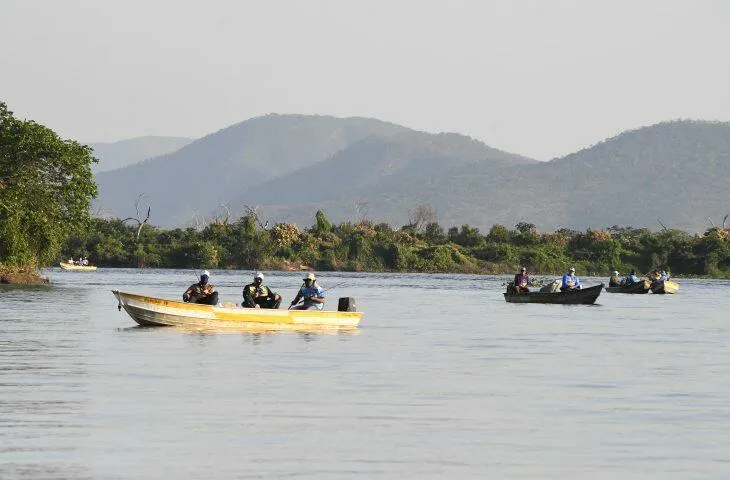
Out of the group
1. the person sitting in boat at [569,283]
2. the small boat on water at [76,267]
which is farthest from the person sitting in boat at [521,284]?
the small boat on water at [76,267]

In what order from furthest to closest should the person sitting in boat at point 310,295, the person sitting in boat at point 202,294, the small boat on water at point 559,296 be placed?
the small boat on water at point 559,296, the person sitting in boat at point 310,295, the person sitting in boat at point 202,294

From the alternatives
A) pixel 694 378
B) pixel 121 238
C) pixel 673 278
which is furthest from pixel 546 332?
pixel 121 238

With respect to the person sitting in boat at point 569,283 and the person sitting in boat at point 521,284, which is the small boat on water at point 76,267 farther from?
the person sitting in boat at point 569,283

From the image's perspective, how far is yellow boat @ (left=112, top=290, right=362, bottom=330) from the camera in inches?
1610

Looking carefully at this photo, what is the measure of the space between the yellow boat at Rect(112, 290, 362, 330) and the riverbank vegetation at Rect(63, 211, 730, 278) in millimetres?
111471

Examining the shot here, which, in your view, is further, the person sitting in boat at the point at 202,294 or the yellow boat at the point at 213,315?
the person sitting in boat at the point at 202,294

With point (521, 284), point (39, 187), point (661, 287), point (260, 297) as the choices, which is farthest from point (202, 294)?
point (661, 287)

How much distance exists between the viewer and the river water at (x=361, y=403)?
17.6 m

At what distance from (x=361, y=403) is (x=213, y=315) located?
17.7m

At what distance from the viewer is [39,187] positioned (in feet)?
265

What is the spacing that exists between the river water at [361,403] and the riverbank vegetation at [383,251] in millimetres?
107950

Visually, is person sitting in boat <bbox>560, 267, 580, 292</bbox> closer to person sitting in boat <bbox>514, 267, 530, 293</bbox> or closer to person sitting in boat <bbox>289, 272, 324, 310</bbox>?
person sitting in boat <bbox>514, 267, 530, 293</bbox>

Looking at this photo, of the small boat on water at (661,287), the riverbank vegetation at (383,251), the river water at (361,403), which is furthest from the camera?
the riverbank vegetation at (383,251)

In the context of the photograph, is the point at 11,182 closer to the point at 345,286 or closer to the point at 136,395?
the point at 345,286
